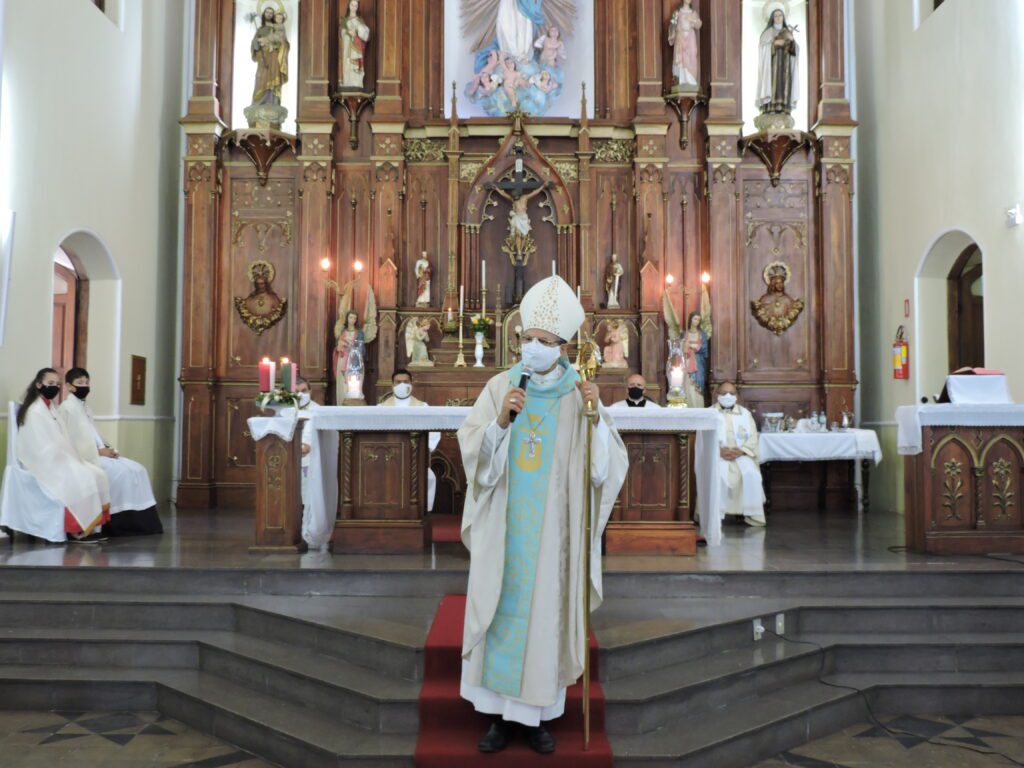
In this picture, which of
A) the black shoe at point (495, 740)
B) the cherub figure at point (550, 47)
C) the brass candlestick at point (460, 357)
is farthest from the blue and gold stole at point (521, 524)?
the cherub figure at point (550, 47)

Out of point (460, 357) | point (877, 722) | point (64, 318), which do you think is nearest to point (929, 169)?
point (460, 357)

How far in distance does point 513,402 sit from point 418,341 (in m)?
7.61

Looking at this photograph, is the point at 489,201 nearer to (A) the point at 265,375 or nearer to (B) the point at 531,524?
(A) the point at 265,375

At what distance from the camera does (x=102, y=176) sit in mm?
10594

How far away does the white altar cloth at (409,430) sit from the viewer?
7250 mm

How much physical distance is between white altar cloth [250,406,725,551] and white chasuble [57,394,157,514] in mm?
1840

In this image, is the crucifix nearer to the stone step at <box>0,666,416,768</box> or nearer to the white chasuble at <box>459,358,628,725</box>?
the stone step at <box>0,666,416,768</box>

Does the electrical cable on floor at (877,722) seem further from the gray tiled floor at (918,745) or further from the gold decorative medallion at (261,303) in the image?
the gold decorative medallion at (261,303)

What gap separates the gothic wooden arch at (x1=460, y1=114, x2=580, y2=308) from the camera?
12.2 m

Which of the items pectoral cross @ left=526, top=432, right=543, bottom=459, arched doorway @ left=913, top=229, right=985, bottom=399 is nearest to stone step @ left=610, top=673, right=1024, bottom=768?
pectoral cross @ left=526, top=432, right=543, bottom=459

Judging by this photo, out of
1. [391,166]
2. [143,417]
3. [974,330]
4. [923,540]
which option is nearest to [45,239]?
[143,417]

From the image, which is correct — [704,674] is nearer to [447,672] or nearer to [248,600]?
[447,672]

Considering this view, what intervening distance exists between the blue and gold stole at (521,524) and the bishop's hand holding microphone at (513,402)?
0.09 meters

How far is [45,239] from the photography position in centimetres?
936
